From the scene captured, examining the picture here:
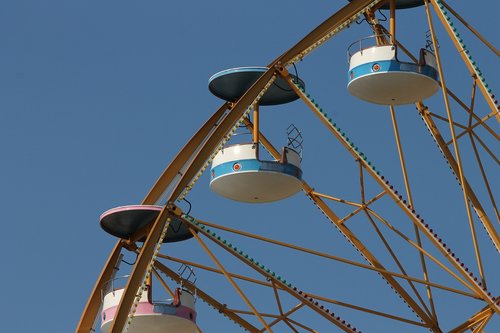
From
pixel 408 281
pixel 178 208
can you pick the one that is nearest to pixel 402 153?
pixel 408 281

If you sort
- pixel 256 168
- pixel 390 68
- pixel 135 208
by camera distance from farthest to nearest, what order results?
pixel 390 68 < pixel 256 168 < pixel 135 208

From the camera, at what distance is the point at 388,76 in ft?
187

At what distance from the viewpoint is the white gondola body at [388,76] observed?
57.0 m

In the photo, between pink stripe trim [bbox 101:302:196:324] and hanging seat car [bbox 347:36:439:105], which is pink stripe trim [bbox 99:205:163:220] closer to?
pink stripe trim [bbox 101:302:196:324]

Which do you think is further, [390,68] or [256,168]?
[390,68]

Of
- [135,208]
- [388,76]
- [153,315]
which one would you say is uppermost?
[388,76]

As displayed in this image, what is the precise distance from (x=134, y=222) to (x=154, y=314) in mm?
2822

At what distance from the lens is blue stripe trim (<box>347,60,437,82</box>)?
187 ft

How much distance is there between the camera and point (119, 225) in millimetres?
55312

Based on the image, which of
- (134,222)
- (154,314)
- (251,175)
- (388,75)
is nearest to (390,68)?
(388,75)

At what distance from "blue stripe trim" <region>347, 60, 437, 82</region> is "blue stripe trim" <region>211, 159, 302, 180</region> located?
135 inches

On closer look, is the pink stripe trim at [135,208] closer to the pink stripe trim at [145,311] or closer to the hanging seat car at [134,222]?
the hanging seat car at [134,222]

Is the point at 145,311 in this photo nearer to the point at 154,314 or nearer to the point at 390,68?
the point at 154,314

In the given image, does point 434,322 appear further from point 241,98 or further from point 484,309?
point 241,98
